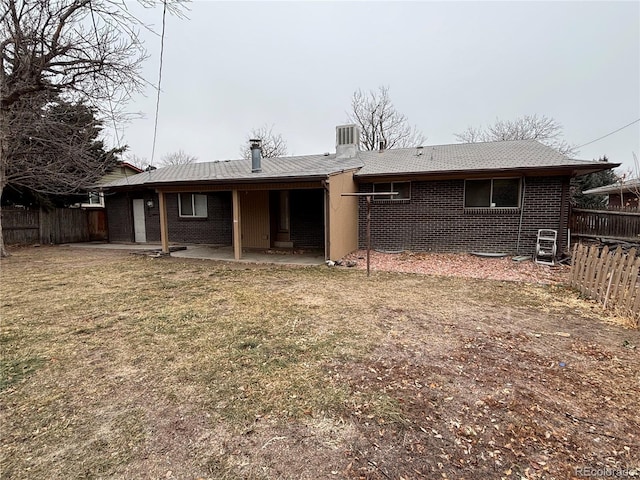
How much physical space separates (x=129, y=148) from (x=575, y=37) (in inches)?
826

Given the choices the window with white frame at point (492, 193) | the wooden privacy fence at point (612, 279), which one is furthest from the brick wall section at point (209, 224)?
the wooden privacy fence at point (612, 279)

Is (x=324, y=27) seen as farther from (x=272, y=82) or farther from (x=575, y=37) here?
(x=575, y=37)

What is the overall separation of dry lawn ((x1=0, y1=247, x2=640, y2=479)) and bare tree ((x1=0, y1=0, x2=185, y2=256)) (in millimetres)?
7125

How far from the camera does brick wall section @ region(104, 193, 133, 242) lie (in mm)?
14680

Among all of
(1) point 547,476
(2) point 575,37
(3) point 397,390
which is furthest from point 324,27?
(2) point 575,37

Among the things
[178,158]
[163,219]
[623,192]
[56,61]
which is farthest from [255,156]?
[178,158]

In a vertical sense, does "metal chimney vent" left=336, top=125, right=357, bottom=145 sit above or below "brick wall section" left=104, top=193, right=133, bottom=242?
above

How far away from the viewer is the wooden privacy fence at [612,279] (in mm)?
4574

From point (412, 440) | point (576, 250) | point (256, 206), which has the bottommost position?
point (412, 440)

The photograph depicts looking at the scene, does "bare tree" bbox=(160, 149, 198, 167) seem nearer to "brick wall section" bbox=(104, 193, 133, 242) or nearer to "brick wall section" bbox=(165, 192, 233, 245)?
"brick wall section" bbox=(104, 193, 133, 242)

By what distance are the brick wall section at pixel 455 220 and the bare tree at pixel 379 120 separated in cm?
1821

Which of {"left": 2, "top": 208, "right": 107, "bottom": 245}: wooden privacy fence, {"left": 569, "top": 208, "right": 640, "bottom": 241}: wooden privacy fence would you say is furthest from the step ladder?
{"left": 2, "top": 208, "right": 107, "bottom": 245}: wooden privacy fence

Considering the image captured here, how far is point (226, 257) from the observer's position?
1020 cm

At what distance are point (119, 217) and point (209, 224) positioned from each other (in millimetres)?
4903
